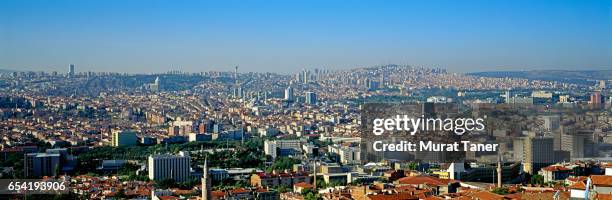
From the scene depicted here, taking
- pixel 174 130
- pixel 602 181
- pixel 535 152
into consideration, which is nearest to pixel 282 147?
pixel 174 130

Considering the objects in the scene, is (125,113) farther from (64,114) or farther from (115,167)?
(115,167)

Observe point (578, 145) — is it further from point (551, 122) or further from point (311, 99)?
point (311, 99)

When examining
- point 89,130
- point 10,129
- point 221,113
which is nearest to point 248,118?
point 221,113

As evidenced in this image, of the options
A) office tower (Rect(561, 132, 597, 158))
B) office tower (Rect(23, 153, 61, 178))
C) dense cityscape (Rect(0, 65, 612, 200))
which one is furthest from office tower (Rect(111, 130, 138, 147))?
office tower (Rect(561, 132, 597, 158))

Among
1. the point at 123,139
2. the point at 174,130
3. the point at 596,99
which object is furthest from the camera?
the point at 174,130

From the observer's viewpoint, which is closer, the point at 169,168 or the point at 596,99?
the point at 169,168
